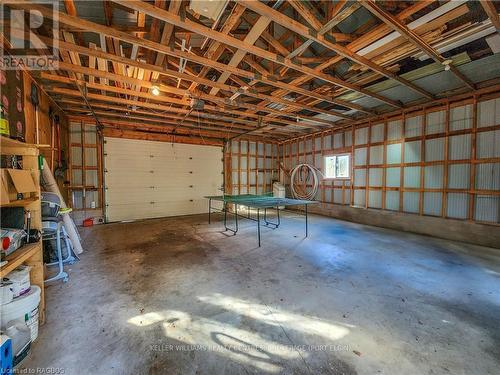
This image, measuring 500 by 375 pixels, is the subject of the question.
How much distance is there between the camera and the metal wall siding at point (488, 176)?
13.1ft

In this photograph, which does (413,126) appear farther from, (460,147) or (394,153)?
(460,147)

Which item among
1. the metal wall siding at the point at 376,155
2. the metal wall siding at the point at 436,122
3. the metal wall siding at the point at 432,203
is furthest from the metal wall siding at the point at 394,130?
the metal wall siding at the point at 432,203

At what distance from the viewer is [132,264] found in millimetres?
3326

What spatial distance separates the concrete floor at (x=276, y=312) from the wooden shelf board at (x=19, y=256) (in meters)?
0.72

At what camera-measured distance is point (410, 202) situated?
5250 mm

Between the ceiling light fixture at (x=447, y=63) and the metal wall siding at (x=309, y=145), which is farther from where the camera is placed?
the metal wall siding at (x=309, y=145)

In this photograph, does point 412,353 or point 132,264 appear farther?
point 132,264

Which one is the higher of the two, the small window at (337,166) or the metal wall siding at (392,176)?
the small window at (337,166)

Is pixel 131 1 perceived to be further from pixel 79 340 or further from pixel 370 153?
pixel 370 153

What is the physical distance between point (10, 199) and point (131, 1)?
6.49 feet

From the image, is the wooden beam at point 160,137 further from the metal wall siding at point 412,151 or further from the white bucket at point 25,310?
the metal wall siding at point 412,151

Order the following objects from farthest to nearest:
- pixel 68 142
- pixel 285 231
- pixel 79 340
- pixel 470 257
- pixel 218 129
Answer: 1. pixel 218 129
2. pixel 68 142
3. pixel 285 231
4. pixel 470 257
5. pixel 79 340

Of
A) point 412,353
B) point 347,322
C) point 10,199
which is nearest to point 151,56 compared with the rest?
point 10,199

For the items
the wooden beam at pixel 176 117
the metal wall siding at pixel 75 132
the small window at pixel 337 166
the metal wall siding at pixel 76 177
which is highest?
the wooden beam at pixel 176 117
